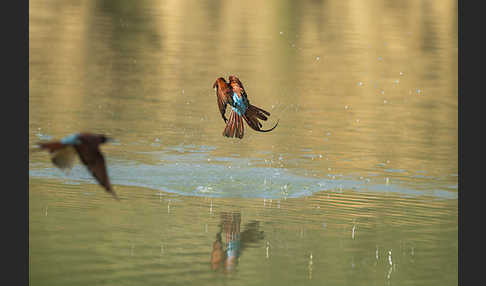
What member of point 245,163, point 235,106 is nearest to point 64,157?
point 235,106

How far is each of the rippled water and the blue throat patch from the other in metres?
1.10

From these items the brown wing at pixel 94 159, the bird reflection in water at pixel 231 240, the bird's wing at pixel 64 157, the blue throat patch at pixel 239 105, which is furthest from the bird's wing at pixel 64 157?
the blue throat patch at pixel 239 105

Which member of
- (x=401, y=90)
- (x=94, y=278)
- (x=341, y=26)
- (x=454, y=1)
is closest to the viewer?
(x=94, y=278)

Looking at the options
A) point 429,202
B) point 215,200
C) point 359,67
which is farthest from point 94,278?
point 359,67

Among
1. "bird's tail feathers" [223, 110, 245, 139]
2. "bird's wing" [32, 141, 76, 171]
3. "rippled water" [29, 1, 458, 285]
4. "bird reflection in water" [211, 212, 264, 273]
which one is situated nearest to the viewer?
"bird's wing" [32, 141, 76, 171]

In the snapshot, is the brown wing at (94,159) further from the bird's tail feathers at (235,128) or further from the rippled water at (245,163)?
the bird's tail feathers at (235,128)

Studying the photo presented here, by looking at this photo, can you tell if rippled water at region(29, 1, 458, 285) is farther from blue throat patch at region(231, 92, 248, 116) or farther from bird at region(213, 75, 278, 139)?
blue throat patch at region(231, 92, 248, 116)

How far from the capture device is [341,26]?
1153 inches

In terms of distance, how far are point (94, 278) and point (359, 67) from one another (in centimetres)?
1422

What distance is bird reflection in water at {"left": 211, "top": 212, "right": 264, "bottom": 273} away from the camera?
874 centimetres

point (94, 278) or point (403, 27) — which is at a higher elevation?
point (403, 27)

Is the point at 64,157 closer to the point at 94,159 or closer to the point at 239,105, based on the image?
the point at 94,159

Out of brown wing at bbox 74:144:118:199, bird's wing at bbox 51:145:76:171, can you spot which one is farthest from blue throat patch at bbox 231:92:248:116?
brown wing at bbox 74:144:118:199

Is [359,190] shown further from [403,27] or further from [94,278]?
[403,27]
